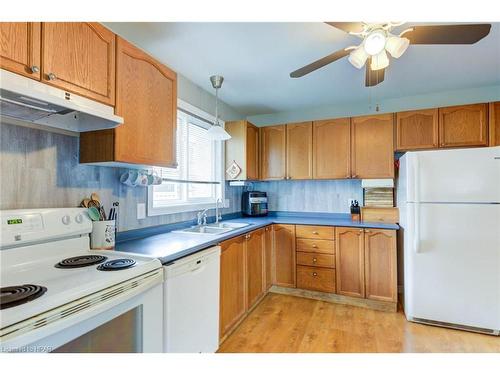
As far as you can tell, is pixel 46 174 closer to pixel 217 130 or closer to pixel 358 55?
pixel 217 130

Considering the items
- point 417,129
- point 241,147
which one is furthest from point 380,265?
point 241,147

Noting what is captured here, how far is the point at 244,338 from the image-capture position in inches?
80.9

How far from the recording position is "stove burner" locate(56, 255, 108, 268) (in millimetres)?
1166

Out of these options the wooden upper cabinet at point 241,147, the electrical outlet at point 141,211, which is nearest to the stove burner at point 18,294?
the electrical outlet at point 141,211

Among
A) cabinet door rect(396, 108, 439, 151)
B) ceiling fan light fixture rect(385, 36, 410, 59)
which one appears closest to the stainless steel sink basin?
ceiling fan light fixture rect(385, 36, 410, 59)

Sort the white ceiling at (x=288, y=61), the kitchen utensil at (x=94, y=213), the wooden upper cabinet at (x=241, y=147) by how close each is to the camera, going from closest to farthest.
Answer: the kitchen utensil at (x=94, y=213) → the white ceiling at (x=288, y=61) → the wooden upper cabinet at (x=241, y=147)

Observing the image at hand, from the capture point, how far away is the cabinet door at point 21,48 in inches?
36.8

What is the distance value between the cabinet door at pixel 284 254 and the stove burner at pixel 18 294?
7.68ft

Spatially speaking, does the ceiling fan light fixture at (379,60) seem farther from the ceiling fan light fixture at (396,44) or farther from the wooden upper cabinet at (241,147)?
the wooden upper cabinet at (241,147)

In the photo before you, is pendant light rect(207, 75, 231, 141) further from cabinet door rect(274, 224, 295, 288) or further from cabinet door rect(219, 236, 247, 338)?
cabinet door rect(274, 224, 295, 288)

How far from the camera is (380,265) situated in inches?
101

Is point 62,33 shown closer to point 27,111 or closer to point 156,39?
point 27,111

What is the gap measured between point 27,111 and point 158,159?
72 cm

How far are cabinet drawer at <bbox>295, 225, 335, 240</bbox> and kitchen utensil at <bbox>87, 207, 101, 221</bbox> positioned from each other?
2.02 m
